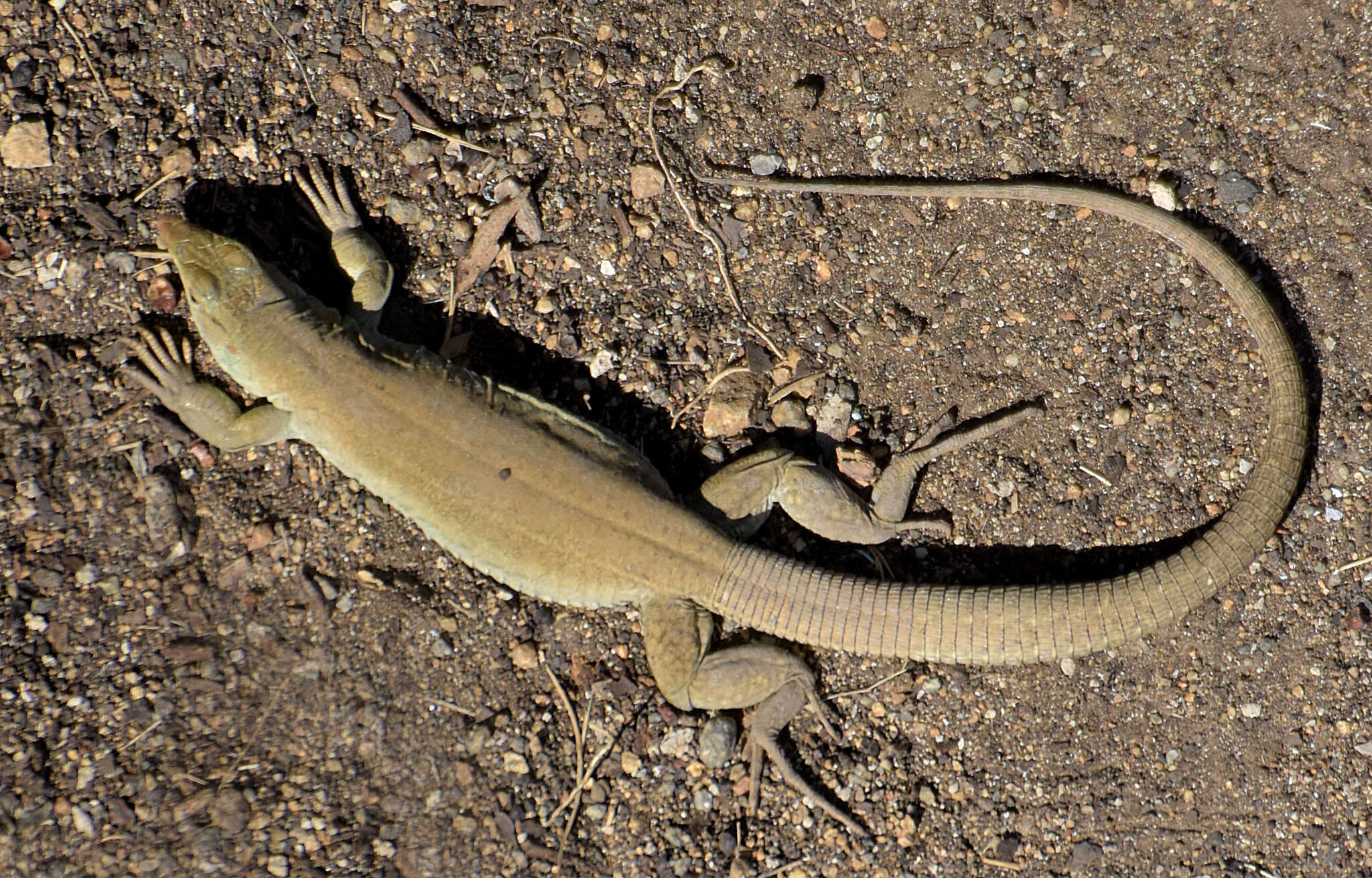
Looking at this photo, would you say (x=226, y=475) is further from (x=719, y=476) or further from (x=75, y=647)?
(x=719, y=476)

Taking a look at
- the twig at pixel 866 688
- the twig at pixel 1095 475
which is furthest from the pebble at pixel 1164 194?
the twig at pixel 866 688

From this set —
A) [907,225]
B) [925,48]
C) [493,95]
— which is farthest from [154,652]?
[925,48]

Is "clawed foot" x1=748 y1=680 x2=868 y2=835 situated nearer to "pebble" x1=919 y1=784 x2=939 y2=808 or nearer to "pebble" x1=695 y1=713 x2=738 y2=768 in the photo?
"pebble" x1=695 y1=713 x2=738 y2=768

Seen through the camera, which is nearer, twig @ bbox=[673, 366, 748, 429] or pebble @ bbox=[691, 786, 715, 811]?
pebble @ bbox=[691, 786, 715, 811]

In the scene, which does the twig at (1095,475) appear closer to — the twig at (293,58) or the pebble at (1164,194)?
the pebble at (1164,194)

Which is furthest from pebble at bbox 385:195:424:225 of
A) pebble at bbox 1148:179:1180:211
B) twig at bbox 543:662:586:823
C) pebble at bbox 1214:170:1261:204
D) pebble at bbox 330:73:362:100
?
pebble at bbox 1214:170:1261:204

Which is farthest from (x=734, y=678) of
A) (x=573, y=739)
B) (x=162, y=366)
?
(x=162, y=366)

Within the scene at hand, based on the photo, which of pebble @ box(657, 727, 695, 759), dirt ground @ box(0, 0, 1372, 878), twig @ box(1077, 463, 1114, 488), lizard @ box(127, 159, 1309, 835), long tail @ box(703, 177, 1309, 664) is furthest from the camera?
twig @ box(1077, 463, 1114, 488)
